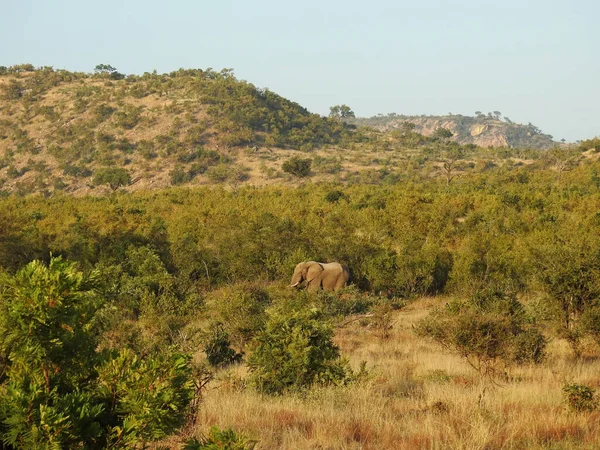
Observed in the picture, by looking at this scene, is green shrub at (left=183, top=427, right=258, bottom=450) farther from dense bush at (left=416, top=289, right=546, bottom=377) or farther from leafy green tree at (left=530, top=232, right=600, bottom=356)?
leafy green tree at (left=530, top=232, right=600, bottom=356)

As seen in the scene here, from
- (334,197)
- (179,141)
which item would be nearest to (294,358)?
(334,197)

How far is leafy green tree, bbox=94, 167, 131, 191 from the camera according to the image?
58953 millimetres

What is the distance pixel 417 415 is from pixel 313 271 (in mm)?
17329

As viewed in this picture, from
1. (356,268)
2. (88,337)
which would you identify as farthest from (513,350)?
(356,268)

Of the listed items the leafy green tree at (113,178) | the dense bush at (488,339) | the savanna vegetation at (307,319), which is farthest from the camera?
the leafy green tree at (113,178)

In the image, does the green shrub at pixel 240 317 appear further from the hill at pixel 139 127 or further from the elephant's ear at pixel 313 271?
the hill at pixel 139 127

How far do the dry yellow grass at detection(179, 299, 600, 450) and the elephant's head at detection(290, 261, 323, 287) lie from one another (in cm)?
1372

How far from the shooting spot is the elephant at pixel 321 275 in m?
23.8

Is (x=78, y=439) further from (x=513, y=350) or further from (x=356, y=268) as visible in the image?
(x=356, y=268)

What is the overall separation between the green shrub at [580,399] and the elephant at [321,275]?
54.6ft

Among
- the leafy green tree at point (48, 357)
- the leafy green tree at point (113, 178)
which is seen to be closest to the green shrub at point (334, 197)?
the leafy green tree at point (113, 178)

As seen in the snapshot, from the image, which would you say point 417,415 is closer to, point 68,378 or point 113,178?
point 68,378

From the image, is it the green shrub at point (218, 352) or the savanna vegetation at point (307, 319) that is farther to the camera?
the green shrub at point (218, 352)

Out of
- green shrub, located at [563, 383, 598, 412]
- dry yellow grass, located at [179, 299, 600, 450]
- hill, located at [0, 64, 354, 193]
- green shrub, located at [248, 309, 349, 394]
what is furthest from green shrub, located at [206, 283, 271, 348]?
hill, located at [0, 64, 354, 193]
